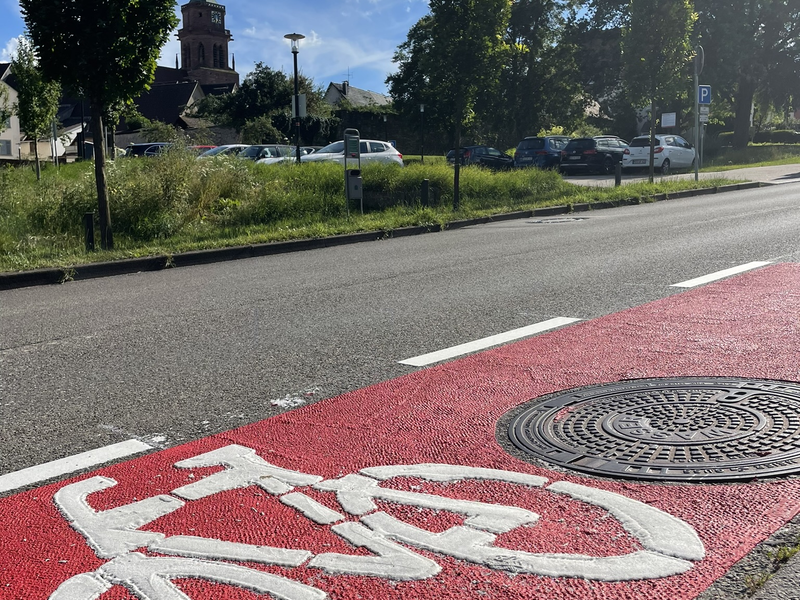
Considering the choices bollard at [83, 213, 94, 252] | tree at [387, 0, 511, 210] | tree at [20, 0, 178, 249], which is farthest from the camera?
tree at [387, 0, 511, 210]

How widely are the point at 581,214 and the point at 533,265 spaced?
8787mm

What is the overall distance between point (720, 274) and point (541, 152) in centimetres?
2578

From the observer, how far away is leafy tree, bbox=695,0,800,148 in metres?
46.2

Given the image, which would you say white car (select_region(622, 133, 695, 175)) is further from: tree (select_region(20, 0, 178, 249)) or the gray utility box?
tree (select_region(20, 0, 178, 249))

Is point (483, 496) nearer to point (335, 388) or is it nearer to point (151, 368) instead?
point (335, 388)

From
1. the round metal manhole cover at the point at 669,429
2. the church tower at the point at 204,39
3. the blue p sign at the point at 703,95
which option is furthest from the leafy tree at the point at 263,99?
the church tower at the point at 204,39

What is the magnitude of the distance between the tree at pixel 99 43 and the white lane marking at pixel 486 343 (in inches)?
340

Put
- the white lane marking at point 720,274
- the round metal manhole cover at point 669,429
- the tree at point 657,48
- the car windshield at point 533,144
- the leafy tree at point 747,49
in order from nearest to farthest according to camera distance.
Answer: the round metal manhole cover at point 669,429 → the white lane marking at point 720,274 → the tree at point 657,48 → the car windshield at point 533,144 → the leafy tree at point 747,49

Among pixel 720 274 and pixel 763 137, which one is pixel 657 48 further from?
pixel 763 137

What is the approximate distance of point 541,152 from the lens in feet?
111

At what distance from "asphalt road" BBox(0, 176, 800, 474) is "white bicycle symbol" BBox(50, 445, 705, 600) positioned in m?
0.93

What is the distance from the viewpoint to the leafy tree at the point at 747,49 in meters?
46.2

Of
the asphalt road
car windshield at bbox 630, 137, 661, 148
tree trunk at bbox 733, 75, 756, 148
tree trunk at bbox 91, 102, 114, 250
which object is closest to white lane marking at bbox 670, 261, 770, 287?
the asphalt road

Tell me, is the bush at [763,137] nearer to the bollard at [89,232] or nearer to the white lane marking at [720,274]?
the white lane marking at [720,274]
